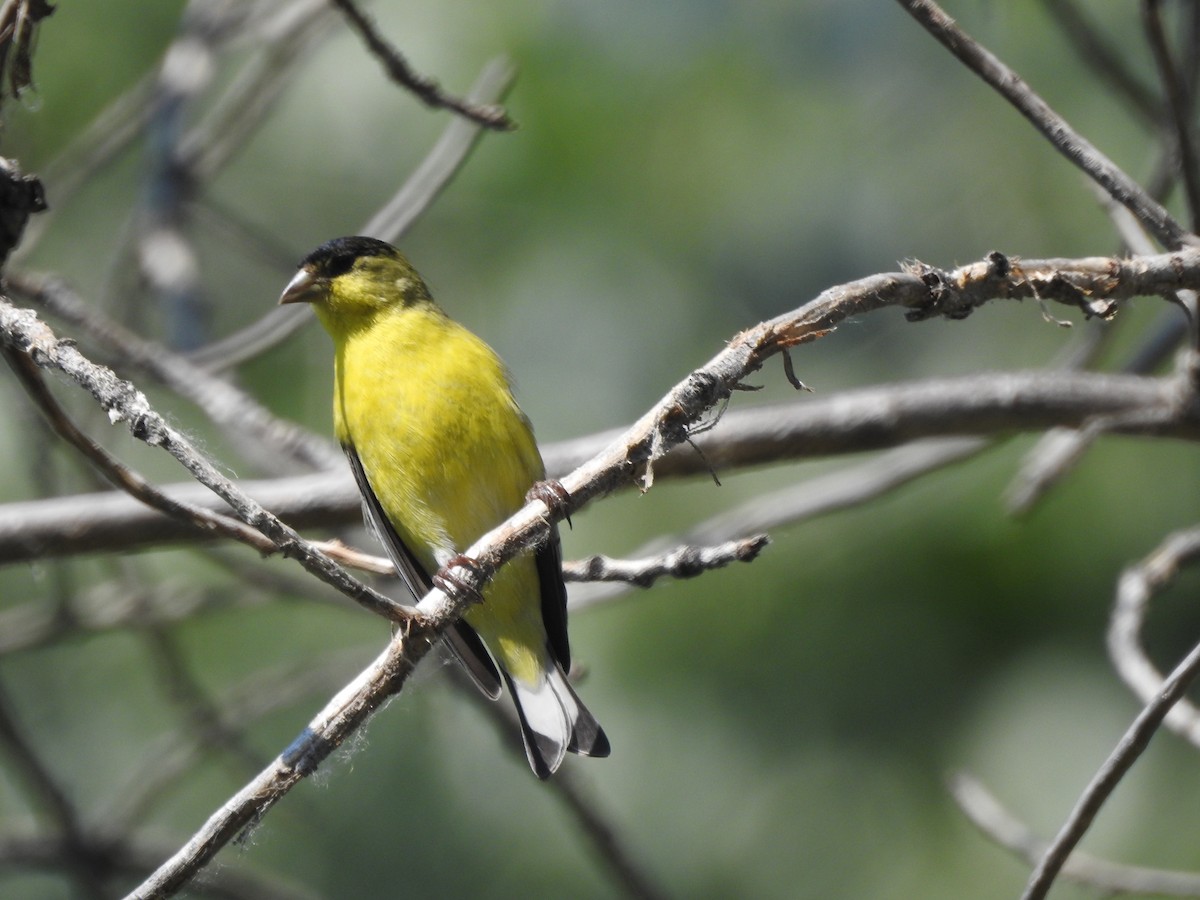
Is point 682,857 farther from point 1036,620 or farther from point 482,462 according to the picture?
point 482,462

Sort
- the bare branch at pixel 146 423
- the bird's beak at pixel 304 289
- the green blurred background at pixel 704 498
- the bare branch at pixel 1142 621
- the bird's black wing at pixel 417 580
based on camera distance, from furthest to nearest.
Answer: the green blurred background at pixel 704 498
the bird's beak at pixel 304 289
the bird's black wing at pixel 417 580
the bare branch at pixel 1142 621
the bare branch at pixel 146 423

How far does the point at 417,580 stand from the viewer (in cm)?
392

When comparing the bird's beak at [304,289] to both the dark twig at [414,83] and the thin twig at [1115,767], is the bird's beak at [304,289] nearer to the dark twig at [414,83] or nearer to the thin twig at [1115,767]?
the dark twig at [414,83]

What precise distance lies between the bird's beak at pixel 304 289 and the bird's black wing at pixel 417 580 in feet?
2.06

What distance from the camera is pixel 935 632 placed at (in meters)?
4.91

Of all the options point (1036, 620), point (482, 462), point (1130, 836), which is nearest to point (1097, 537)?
point (1036, 620)

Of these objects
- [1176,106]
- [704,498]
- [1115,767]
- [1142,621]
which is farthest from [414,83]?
[704,498]

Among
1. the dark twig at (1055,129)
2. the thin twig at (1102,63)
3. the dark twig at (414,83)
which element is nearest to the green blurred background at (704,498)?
the thin twig at (1102,63)

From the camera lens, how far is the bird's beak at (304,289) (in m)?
4.34

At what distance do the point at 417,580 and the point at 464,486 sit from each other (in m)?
0.34

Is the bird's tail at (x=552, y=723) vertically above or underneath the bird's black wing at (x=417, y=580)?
underneath

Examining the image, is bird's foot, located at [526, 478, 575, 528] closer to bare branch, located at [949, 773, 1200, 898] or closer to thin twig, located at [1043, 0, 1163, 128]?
bare branch, located at [949, 773, 1200, 898]

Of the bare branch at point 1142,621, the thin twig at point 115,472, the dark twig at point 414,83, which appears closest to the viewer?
the thin twig at point 115,472

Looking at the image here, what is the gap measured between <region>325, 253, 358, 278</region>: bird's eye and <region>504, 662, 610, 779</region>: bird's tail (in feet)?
4.64
